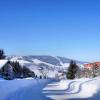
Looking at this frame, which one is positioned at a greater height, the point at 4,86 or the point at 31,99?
the point at 4,86

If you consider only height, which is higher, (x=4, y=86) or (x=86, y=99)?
(x=4, y=86)

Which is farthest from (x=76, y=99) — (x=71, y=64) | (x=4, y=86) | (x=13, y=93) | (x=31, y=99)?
(x=71, y=64)

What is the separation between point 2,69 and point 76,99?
45981mm

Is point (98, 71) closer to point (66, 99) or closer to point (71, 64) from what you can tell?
point (71, 64)

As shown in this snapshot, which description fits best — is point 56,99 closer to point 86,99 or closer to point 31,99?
point 86,99

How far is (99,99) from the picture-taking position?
26609 millimetres

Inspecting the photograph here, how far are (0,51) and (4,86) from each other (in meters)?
116

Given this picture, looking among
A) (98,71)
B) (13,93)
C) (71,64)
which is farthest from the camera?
(98,71)

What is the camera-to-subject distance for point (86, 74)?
6156 inches

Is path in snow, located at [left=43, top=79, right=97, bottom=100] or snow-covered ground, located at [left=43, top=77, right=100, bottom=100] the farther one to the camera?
path in snow, located at [left=43, top=79, right=97, bottom=100]

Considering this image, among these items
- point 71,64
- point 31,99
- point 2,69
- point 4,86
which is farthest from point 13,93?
point 71,64

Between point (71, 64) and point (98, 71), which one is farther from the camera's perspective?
point (98, 71)

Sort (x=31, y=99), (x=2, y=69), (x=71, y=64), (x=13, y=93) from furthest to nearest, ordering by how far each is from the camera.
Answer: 1. (x=71, y=64)
2. (x=2, y=69)
3. (x=31, y=99)
4. (x=13, y=93)

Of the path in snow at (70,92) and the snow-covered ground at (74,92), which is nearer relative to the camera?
the snow-covered ground at (74,92)
